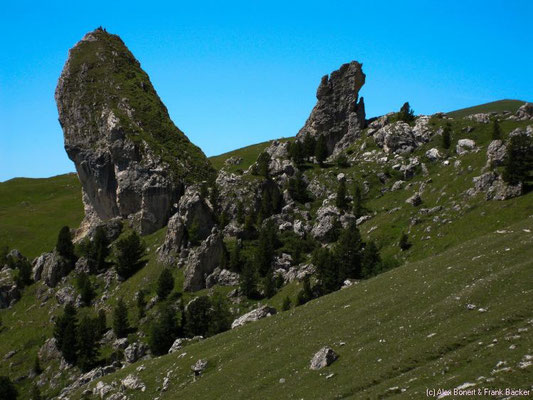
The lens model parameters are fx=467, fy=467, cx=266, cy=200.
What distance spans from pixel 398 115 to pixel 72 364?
357ft

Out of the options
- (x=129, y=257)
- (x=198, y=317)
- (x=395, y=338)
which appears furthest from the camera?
(x=129, y=257)

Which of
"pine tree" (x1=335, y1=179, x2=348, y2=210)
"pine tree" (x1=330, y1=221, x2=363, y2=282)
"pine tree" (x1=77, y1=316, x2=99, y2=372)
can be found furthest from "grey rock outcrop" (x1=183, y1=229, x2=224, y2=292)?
"pine tree" (x1=335, y1=179, x2=348, y2=210)

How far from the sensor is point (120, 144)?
138375 mm

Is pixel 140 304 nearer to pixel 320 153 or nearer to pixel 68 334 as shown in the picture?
pixel 68 334

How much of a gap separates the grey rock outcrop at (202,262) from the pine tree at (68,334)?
76.5ft

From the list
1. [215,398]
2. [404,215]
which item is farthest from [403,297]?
[404,215]

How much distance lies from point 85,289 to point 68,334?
19.1m

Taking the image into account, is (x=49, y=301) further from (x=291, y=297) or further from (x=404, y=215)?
(x=404, y=215)

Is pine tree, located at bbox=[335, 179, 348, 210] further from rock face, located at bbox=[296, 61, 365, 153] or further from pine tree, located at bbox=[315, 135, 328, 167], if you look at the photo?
rock face, located at bbox=[296, 61, 365, 153]

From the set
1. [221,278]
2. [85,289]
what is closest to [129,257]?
[85,289]

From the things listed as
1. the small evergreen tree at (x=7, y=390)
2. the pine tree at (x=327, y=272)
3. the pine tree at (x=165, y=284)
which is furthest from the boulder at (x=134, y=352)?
the pine tree at (x=327, y=272)

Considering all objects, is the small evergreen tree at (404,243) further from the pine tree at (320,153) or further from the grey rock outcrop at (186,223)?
the pine tree at (320,153)

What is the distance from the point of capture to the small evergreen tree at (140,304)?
9550 centimetres

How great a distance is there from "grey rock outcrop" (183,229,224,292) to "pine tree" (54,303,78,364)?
23323 mm
